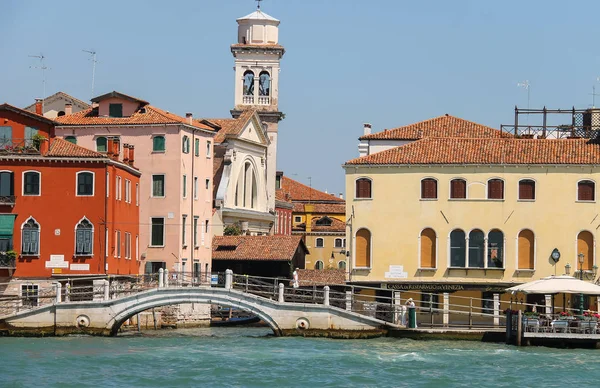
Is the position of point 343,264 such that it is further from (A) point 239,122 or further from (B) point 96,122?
(B) point 96,122

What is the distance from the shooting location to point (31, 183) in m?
63.3

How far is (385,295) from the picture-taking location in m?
62.7

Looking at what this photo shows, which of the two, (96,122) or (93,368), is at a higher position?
(96,122)

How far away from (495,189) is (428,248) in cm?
314

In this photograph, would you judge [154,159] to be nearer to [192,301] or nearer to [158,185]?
[158,185]

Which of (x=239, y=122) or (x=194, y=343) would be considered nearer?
(x=194, y=343)

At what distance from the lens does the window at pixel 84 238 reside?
63.1 m

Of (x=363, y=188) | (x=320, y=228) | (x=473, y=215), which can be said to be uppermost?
(x=363, y=188)

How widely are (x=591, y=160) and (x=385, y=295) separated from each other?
8.61 meters

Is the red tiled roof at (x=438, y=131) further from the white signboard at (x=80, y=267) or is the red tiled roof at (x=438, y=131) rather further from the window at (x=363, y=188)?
the white signboard at (x=80, y=267)

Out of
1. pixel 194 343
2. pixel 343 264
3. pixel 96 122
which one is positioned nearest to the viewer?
pixel 194 343

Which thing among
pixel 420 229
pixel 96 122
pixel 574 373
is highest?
pixel 96 122

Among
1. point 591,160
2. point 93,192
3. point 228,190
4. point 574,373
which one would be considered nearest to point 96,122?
point 93,192

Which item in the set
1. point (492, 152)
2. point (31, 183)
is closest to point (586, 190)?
point (492, 152)
